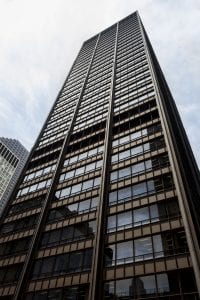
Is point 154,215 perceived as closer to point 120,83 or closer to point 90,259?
point 90,259

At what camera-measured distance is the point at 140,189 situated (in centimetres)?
2927

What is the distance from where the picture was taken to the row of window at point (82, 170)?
3622 cm

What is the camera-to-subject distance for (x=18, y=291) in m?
25.7

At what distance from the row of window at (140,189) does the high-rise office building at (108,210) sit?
0.11 meters

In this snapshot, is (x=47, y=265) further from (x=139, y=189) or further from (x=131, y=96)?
(x=131, y=96)

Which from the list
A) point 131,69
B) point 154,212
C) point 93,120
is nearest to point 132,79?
point 131,69

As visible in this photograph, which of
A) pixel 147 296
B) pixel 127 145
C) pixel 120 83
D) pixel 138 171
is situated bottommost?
pixel 147 296

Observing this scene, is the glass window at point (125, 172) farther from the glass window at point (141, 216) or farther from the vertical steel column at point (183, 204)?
the glass window at point (141, 216)

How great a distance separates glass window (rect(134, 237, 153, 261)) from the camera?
22969 mm

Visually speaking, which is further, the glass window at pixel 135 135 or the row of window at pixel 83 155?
the row of window at pixel 83 155

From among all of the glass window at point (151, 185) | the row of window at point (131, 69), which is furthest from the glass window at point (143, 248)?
the row of window at point (131, 69)

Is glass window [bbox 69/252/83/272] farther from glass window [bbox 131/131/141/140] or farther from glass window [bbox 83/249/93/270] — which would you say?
glass window [bbox 131/131/141/140]

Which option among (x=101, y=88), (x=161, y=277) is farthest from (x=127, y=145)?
(x=101, y=88)

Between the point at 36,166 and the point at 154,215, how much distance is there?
24.6 metres
